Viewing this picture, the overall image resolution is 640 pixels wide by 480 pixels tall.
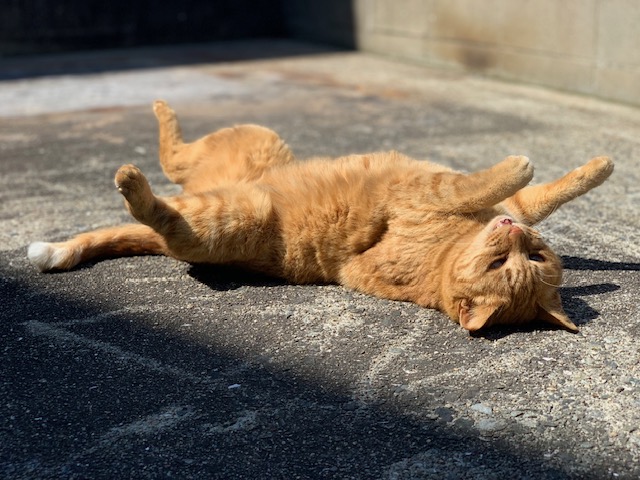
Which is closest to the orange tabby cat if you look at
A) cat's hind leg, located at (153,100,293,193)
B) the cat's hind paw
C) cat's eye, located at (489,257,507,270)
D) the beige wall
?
cat's eye, located at (489,257,507,270)

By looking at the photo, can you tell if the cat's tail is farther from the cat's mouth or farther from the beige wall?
the beige wall

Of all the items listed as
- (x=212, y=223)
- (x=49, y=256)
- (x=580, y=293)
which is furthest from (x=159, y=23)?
(x=580, y=293)

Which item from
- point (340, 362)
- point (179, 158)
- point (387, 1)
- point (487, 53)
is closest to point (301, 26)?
point (387, 1)

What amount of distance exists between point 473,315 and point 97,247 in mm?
1800

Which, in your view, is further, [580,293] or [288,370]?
[580,293]

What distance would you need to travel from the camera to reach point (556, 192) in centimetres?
383

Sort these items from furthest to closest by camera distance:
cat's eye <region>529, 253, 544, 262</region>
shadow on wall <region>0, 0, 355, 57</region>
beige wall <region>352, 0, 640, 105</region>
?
shadow on wall <region>0, 0, 355, 57</region> < beige wall <region>352, 0, 640, 105</region> < cat's eye <region>529, 253, 544, 262</region>

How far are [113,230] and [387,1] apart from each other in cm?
774

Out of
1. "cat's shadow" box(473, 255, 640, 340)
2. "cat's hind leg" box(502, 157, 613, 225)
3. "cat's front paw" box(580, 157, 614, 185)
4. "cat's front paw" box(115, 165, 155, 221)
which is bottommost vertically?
"cat's shadow" box(473, 255, 640, 340)

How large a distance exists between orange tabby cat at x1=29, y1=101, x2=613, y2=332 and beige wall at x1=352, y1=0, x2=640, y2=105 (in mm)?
4426

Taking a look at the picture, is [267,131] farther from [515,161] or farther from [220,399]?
[220,399]

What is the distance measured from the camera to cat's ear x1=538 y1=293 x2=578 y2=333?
3273mm

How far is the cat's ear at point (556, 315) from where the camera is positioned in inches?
129

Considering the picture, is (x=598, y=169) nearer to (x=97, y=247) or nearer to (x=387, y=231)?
(x=387, y=231)
